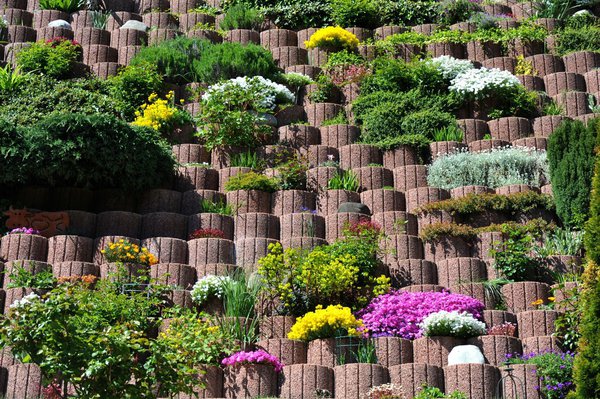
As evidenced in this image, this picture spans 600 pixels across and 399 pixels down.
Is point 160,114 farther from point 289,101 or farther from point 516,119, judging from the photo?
point 516,119

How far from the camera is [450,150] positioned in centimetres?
1669

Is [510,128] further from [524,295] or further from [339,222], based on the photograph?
[524,295]

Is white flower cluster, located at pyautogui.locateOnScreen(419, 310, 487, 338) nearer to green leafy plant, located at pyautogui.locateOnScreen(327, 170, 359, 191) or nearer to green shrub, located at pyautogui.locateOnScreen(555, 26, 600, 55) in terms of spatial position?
green leafy plant, located at pyautogui.locateOnScreen(327, 170, 359, 191)

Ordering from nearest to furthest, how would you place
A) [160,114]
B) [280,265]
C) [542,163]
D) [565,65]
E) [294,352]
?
[294,352] < [280,265] < [542,163] < [160,114] < [565,65]

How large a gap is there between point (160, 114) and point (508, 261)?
20.0ft

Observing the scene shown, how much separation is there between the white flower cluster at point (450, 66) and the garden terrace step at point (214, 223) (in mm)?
5086

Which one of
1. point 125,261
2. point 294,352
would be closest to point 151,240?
point 125,261

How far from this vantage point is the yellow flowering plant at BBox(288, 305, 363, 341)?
1271 cm

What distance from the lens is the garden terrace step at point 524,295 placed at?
1353 centimetres

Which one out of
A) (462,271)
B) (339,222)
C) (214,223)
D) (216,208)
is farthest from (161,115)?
(462,271)

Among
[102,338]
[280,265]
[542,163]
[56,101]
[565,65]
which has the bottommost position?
[102,338]

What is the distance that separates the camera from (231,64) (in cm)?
1869

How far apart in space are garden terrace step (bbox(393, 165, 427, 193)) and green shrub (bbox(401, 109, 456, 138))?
1.12 meters

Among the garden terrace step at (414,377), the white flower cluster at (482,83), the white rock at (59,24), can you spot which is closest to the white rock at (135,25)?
the white rock at (59,24)
